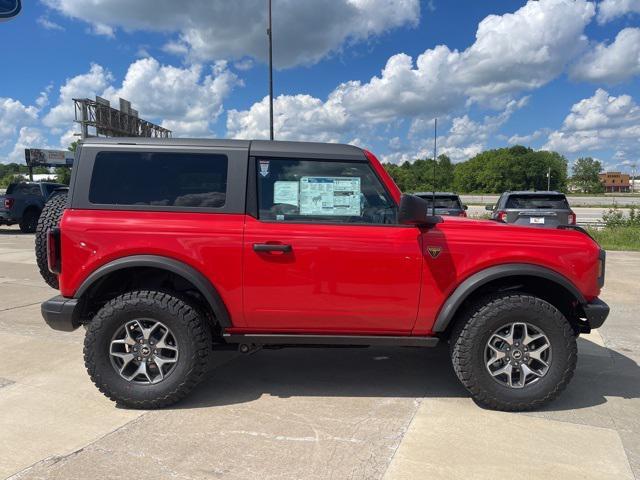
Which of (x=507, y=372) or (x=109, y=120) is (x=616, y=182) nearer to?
(x=109, y=120)

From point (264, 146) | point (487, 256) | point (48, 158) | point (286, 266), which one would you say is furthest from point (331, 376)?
point (48, 158)

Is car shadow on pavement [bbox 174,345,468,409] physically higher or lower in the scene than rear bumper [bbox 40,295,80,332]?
lower

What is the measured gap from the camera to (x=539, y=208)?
35.0 feet

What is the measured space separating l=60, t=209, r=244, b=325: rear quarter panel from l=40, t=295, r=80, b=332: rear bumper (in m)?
0.24

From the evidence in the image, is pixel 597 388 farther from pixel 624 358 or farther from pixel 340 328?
pixel 340 328

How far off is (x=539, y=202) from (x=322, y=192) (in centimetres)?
871

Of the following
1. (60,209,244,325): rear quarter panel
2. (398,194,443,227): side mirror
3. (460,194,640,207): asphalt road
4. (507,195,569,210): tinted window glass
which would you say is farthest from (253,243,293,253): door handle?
(460,194,640,207): asphalt road

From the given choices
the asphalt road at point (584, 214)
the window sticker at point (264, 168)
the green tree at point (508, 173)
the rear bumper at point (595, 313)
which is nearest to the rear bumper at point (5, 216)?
the window sticker at point (264, 168)

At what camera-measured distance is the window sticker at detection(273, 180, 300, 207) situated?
138 inches

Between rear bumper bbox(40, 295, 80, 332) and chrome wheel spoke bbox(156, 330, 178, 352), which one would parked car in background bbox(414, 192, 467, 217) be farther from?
rear bumper bbox(40, 295, 80, 332)

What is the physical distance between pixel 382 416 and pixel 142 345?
67.8 inches

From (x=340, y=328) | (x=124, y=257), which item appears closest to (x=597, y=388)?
(x=340, y=328)

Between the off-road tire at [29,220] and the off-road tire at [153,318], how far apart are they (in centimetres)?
1576

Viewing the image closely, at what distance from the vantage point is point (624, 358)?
4.68m
